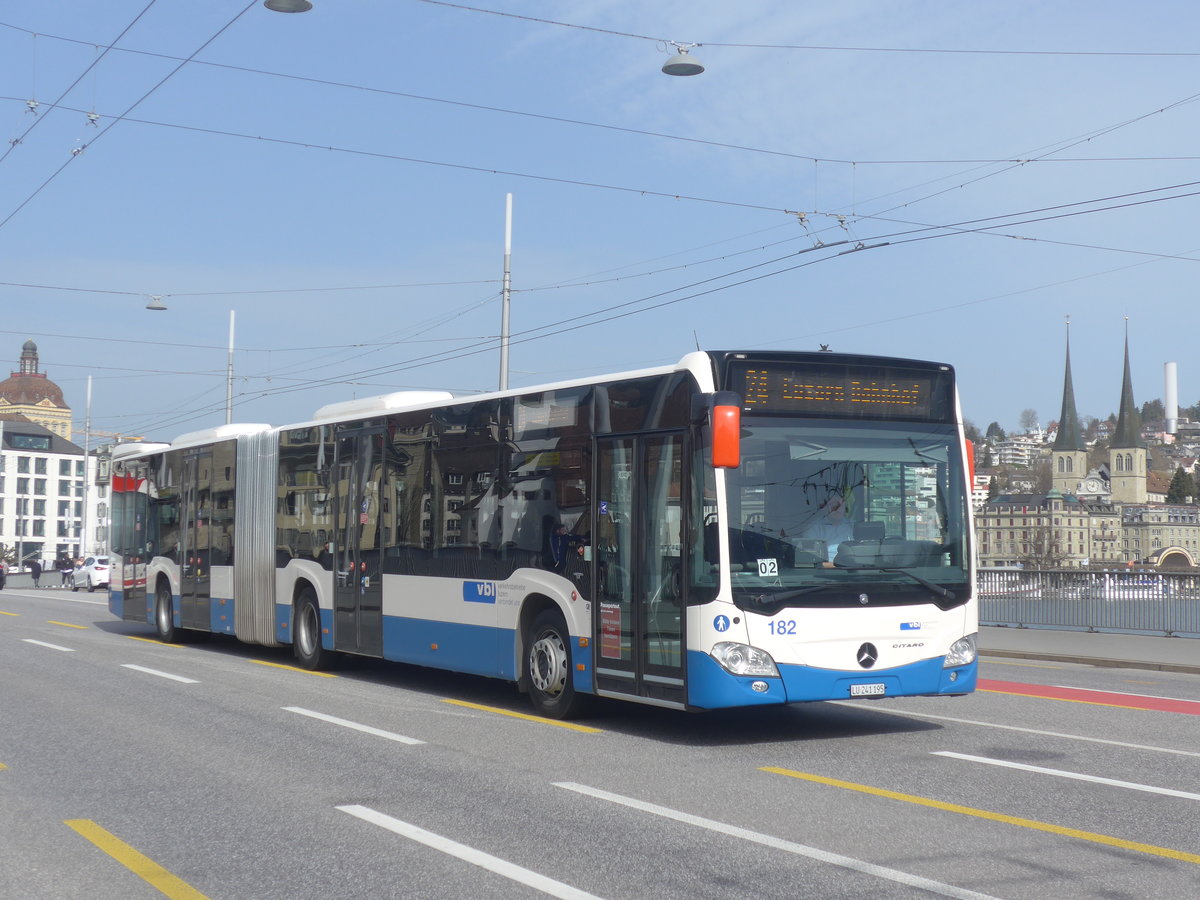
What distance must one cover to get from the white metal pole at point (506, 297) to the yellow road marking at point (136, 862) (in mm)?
23626

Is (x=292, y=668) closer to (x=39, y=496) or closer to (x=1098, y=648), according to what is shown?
(x=1098, y=648)

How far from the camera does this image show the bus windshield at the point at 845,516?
33.8 ft

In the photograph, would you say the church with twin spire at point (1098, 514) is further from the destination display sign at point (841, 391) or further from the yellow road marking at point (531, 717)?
the destination display sign at point (841, 391)

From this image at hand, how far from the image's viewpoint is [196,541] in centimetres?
2083

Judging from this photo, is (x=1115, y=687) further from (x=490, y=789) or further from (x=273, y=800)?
(x=273, y=800)

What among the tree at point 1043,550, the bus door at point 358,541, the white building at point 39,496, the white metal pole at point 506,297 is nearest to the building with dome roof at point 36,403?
the white building at point 39,496

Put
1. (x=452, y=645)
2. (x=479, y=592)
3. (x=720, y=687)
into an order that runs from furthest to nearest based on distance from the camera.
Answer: (x=452, y=645) < (x=479, y=592) < (x=720, y=687)

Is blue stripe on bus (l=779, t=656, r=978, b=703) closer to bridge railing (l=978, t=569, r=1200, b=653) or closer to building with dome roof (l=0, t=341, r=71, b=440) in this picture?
bridge railing (l=978, t=569, r=1200, b=653)

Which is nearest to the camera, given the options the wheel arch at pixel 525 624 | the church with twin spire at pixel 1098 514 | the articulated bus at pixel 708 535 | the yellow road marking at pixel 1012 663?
the articulated bus at pixel 708 535

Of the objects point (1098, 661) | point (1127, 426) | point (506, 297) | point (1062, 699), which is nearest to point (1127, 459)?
point (1127, 426)

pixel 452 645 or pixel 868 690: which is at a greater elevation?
pixel 452 645

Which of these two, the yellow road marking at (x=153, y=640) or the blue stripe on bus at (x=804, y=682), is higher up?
Answer: the blue stripe on bus at (x=804, y=682)

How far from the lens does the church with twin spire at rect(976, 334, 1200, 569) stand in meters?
174

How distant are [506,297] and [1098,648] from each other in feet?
51.4
